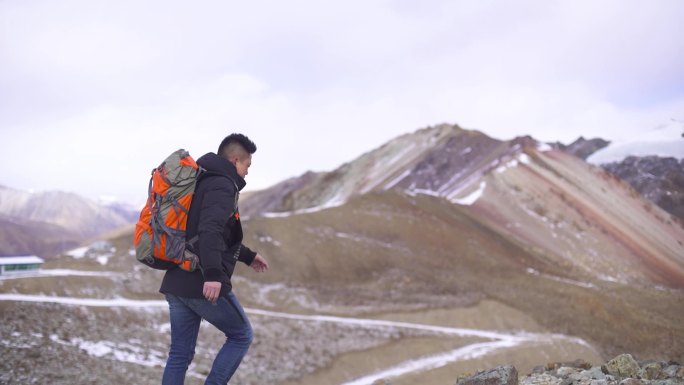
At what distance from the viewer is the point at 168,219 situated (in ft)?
16.4

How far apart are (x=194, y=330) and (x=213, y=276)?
822 millimetres

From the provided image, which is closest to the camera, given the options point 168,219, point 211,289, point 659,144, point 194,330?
point 211,289

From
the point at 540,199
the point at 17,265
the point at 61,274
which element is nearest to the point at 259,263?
the point at 17,265

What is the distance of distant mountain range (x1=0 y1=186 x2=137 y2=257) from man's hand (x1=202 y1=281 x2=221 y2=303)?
205 ft

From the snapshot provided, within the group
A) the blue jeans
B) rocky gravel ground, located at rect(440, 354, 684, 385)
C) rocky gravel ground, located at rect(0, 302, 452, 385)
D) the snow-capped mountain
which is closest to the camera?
the blue jeans

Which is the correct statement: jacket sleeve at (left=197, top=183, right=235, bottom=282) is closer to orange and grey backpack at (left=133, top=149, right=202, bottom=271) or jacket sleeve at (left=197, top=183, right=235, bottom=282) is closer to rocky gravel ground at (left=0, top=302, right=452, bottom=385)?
orange and grey backpack at (left=133, top=149, right=202, bottom=271)

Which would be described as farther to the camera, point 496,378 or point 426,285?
point 426,285

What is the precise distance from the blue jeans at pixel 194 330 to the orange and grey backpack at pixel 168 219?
416 millimetres

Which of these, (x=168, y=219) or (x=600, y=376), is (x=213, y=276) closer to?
(x=168, y=219)

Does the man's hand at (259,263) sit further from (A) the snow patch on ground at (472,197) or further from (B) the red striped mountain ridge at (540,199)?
(A) the snow patch on ground at (472,197)

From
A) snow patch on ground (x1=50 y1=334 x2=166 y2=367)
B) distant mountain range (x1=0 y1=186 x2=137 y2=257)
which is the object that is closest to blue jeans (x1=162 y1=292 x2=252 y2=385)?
snow patch on ground (x1=50 y1=334 x2=166 y2=367)

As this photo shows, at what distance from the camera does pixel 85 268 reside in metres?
19.4

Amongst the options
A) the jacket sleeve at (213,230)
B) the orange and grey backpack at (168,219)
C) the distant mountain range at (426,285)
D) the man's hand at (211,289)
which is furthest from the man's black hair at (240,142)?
the distant mountain range at (426,285)

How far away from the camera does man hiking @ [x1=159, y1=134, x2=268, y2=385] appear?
4887 mm
